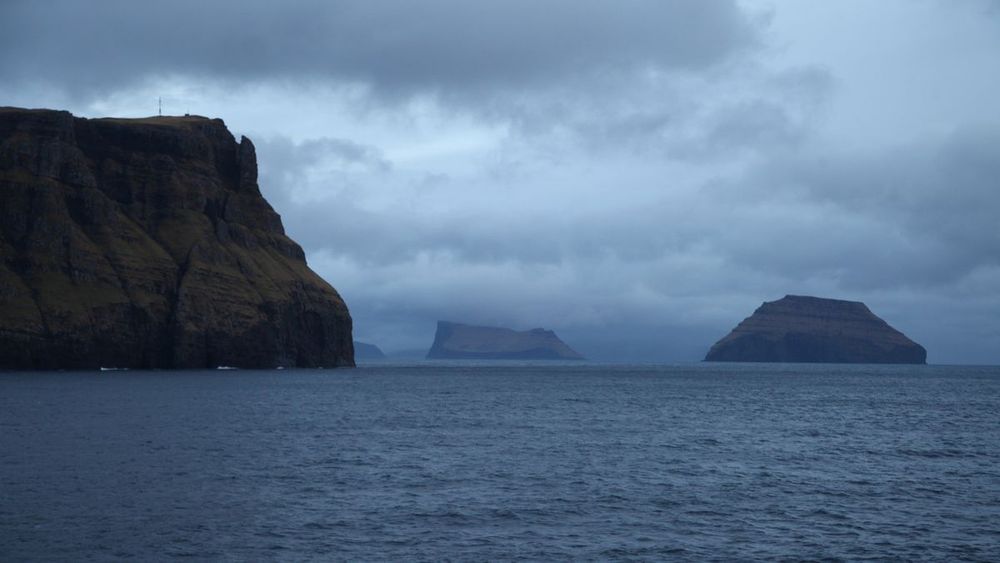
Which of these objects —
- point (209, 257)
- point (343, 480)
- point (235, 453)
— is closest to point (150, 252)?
point (209, 257)

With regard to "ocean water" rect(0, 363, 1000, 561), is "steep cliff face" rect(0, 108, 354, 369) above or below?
above

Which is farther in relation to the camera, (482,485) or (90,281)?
(90,281)

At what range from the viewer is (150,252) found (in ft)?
622

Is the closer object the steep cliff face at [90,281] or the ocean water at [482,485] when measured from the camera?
the ocean water at [482,485]

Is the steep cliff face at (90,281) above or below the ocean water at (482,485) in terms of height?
above

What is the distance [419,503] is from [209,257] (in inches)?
6583

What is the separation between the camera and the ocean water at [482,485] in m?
34.1

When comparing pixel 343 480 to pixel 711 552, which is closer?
pixel 711 552

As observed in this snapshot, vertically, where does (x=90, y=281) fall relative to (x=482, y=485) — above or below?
above

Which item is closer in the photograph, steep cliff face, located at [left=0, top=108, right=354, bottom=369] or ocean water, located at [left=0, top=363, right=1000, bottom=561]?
ocean water, located at [left=0, top=363, right=1000, bottom=561]

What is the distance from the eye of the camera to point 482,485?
4650cm

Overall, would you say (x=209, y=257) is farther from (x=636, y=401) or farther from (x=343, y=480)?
(x=343, y=480)

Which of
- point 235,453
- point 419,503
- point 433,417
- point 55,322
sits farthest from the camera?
point 55,322

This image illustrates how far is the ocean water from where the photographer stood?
112 feet
